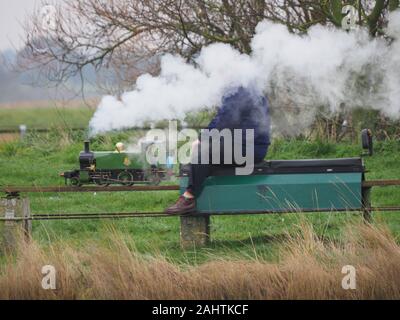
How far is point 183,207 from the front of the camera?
303 inches

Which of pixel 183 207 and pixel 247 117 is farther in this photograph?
pixel 247 117

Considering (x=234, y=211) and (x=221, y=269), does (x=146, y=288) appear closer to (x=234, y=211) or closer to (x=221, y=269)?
(x=221, y=269)

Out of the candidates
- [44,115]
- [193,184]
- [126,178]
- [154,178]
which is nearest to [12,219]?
[193,184]

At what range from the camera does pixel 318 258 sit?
6.79 m

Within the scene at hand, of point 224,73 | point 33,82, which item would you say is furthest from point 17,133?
point 224,73

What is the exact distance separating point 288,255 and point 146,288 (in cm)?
115

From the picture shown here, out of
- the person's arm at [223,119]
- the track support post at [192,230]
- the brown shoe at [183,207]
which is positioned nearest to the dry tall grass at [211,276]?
the brown shoe at [183,207]

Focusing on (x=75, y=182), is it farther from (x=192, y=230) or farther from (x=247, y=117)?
(x=247, y=117)

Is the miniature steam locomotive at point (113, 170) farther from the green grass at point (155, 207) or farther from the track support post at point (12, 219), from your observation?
the track support post at point (12, 219)

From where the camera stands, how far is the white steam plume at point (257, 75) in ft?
27.7

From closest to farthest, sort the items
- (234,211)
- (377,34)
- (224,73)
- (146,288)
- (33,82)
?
1. (146,288)
2. (234,211)
3. (224,73)
4. (377,34)
5. (33,82)

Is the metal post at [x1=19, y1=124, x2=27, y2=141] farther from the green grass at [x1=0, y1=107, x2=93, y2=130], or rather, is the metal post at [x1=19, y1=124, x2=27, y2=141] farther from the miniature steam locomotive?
the miniature steam locomotive

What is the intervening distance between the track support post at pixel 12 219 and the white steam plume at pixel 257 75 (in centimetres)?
153

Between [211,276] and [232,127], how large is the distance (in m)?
1.78
